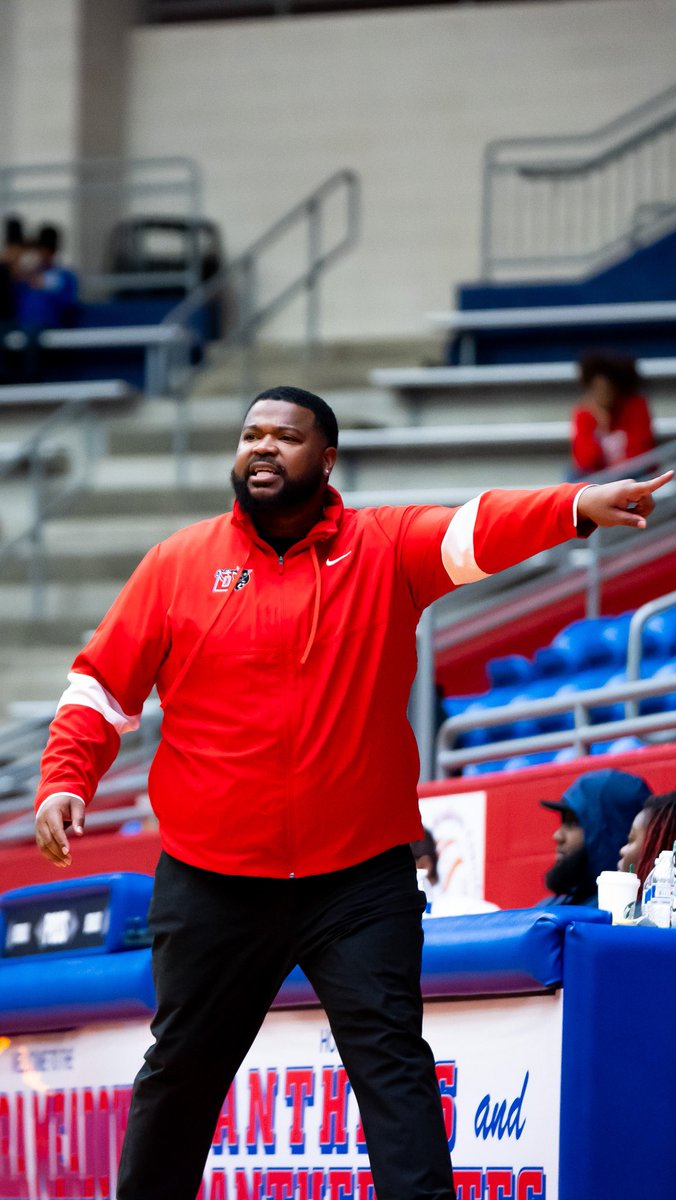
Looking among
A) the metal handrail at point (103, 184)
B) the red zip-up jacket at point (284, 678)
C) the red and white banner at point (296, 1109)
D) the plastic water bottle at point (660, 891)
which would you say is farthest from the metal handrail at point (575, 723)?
the metal handrail at point (103, 184)

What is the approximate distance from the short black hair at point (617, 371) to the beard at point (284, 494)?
6.58 meters

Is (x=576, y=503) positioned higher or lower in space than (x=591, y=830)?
higher

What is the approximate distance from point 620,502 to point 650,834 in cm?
172

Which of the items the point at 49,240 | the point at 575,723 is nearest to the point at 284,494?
the point at 575,723

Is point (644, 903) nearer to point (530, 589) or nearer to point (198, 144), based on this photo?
point (530, 589)

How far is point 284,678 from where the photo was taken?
3.89 meters

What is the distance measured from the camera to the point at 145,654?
13.2 ft

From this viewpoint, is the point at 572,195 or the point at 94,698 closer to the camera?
the point at 94,698

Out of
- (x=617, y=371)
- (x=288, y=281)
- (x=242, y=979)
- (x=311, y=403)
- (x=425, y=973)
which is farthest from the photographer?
(x=288, y=281)

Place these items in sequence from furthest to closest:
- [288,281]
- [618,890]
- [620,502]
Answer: [288,281]
[618,890]
[620,502]

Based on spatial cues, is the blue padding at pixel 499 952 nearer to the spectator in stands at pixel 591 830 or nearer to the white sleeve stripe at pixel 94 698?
the white sleeve stripe at pixel 94 698

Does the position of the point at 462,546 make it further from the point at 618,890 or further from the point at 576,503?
the point at 618,890

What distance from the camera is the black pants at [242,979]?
3.69 metres

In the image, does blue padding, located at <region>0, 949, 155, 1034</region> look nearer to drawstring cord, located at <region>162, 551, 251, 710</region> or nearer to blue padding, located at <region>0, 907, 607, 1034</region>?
blue padding, located at <region>0, 907, 607, 1034</region>
